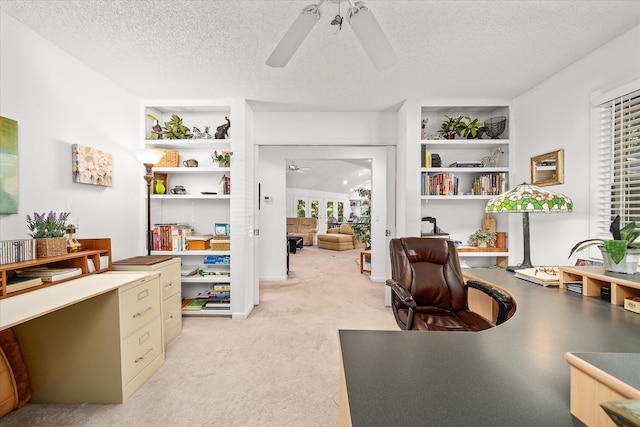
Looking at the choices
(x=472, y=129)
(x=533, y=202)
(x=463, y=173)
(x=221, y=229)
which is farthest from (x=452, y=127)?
(x=221, y=229)

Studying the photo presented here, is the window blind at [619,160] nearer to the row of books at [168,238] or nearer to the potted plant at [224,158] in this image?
the potted plant at [224,158]

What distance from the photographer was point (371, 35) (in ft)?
4.53

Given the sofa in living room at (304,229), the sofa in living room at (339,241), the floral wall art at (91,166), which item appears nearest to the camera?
the floral wall art at (91,166)

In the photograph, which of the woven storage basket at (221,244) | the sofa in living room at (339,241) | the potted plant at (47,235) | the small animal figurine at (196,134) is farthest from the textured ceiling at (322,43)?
the sofa in living room at (339,241)

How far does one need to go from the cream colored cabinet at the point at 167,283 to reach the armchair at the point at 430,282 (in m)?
2.04

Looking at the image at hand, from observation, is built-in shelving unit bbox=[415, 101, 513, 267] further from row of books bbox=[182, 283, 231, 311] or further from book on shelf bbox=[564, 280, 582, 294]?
row of books bbox=[182, 283, 231, 311]

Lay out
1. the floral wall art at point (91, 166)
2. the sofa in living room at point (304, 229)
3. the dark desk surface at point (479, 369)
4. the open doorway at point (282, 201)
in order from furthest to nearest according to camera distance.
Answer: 1. the sofa in living room at point (304, 229)
2. the open doorway at point (282, 201)
3. the floral wall art at point (91, 166)
4. the dark desk surface at point (479, 369)

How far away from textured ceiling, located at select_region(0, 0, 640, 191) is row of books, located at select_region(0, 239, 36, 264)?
1495 millimetres

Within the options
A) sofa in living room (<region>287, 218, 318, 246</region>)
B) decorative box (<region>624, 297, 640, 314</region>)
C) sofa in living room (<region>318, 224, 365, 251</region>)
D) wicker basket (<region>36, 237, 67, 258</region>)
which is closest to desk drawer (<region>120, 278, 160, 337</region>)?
wicker basket (<region>36, 237, 67, 258</region>)

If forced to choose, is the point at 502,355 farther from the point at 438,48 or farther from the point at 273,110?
the point at 273,110

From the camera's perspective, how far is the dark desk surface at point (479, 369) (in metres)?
0.64

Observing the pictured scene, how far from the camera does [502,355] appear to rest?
91 cm

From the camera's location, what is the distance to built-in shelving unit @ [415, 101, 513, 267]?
338 cm

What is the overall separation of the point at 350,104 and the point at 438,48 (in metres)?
1.35
